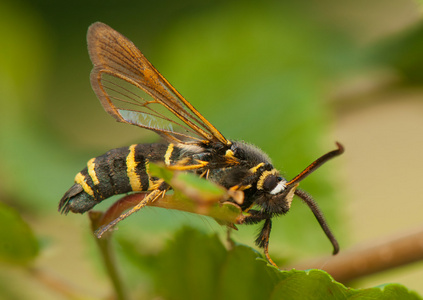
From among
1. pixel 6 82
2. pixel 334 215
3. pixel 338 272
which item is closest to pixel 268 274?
pixel 338 272

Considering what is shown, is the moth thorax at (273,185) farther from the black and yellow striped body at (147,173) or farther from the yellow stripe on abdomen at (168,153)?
the yellow stripe on abdomen at (168,153)

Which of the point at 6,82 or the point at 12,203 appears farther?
the point at 6,82

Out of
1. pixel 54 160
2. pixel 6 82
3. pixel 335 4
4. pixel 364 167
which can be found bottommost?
pixel 364 167

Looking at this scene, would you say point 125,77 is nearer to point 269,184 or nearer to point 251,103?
point 269,184

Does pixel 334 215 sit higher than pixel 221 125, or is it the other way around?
pixel 221 125

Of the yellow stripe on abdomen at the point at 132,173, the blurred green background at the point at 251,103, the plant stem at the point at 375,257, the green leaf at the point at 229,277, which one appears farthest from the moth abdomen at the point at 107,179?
the plant stem at the point at 375,257

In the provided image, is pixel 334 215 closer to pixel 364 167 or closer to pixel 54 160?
pixel 364 167

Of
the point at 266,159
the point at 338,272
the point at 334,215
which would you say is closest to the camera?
the point at 266,159
